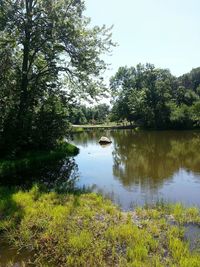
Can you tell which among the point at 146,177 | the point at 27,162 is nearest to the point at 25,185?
the point at 27,162

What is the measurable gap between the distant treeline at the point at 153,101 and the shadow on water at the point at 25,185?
39.2m

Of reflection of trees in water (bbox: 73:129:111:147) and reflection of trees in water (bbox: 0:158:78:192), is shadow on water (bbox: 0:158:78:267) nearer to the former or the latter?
reflection of trees in water (bbox: 0:158:78:192)

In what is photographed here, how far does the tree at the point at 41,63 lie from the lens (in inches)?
808

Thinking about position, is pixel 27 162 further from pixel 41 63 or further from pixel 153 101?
pixel 153 101

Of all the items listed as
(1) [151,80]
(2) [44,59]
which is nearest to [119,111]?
(1) [151,80]

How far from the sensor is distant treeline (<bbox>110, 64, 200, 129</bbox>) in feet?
195

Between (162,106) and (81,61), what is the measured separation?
140 feet

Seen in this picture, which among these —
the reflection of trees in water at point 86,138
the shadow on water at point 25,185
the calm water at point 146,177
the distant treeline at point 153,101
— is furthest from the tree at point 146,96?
the shadow on water at point 25,185

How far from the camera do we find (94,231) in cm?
824

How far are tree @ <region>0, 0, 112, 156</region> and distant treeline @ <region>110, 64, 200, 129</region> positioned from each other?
34438 mm

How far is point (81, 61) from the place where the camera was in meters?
21.7

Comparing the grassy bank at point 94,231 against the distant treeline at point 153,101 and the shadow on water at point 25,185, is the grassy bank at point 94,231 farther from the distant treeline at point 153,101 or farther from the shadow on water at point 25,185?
the distant treeline at point 153,101

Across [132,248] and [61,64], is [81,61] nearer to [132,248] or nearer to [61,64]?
[61,64]

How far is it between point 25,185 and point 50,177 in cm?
305
